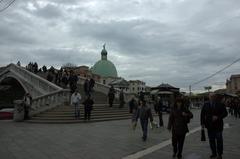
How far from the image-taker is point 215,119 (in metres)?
7.52

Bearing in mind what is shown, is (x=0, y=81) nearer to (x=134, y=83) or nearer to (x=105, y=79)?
(x=105, y=79)

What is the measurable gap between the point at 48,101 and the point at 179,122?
14772 millimetres

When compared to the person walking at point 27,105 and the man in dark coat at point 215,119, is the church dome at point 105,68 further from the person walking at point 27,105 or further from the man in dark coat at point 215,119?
the man in dark coat at point 215,119

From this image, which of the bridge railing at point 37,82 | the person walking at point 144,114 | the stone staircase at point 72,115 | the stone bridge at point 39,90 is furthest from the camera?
the bridge railing at point 37,82

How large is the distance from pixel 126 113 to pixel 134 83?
10868 centimetres

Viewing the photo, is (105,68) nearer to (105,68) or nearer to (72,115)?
(105,68)

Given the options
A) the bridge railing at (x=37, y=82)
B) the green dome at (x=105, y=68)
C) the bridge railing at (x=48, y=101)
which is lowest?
Result: the bridge railing at (x=48, y=101)

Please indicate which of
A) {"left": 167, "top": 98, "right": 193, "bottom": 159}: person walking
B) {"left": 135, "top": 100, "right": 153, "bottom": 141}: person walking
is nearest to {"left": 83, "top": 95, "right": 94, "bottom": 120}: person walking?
{"left": 135, "top": 100, "right": 153, "bottom": 141}: person walking

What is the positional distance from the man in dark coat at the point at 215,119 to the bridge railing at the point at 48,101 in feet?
48.3

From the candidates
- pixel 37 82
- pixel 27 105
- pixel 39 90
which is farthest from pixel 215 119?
pixel 37 82

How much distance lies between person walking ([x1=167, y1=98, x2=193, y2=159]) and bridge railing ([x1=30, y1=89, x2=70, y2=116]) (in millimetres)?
14143

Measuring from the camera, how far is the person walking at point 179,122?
7.77 metres

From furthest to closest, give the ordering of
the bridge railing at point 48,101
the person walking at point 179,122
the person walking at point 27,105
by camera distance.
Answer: the bridge railing at point 48,101
the person walking at point 27,105
the person walking at point 179,122

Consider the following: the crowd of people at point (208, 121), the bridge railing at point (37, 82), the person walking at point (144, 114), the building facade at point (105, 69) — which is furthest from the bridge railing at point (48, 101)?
the building facade at point (105, 69)
